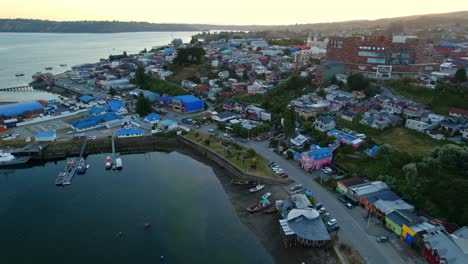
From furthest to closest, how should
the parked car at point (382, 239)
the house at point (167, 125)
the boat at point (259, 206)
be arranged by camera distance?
the house at point (167, 125), the boat at point (259, 206), the parked car at point (382, 239)

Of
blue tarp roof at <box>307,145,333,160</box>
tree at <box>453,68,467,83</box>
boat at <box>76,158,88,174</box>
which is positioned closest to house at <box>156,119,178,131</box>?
boat at <box>76,158,88,174</box>

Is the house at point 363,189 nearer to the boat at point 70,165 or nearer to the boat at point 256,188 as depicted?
the boat at point 256,188

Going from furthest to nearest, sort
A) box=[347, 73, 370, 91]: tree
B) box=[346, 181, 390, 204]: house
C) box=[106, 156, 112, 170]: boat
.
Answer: box=[347, 73, 370, 91]: tree, box=[106, 156, 112, 170]: boat, box=[346, 181, 390, 204]: house

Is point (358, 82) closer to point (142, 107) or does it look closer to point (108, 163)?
point (142, 107)

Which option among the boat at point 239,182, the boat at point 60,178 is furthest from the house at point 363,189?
the boat at point 60,178

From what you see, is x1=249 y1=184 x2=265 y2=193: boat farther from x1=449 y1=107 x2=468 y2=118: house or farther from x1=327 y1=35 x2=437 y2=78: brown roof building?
x1=327 y1=35 x2=437 y2=78: brown roof building

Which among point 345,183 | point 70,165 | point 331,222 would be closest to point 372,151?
point 345,183
